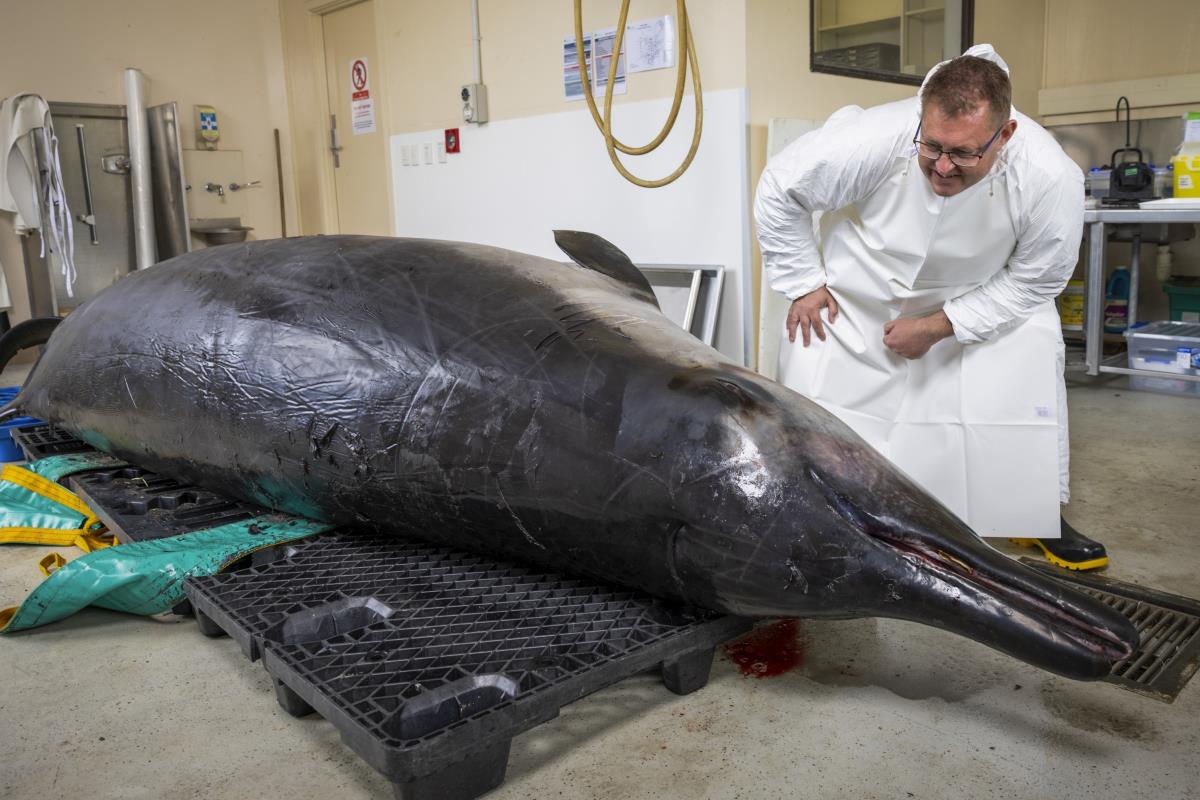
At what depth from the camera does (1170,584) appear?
247 cm

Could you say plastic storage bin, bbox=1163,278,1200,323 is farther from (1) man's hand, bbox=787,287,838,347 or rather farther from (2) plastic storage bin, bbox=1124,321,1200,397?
(1) man's hand, bbox=787,287,838,347

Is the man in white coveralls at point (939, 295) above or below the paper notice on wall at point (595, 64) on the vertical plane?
below

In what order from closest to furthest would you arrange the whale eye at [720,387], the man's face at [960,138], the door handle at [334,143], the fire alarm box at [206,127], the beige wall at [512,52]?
the whale eye at [720,387], the man's face at [960,138], the beige wall at [512,52], the door handle at [334,143], the fire alarm box at [206,127]

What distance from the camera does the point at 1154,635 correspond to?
2.16m

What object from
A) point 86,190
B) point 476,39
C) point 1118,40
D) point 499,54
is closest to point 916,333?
point 499,54

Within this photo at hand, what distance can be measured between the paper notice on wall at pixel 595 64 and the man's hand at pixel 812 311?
2.19 m

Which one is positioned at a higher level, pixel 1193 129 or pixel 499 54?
pixel 499 54

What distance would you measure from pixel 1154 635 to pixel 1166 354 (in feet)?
10.2

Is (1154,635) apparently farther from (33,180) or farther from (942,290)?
(33,180)

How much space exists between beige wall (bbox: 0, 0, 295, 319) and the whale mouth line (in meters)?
6.92

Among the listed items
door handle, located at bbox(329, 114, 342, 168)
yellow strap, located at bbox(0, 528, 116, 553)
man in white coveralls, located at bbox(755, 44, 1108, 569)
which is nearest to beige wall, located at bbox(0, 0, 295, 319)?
door handle, located at bbox(329, 114, 342, 168)

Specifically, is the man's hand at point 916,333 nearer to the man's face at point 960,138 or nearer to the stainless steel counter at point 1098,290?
the man's face at point 960,138

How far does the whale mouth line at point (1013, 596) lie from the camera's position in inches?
57.7

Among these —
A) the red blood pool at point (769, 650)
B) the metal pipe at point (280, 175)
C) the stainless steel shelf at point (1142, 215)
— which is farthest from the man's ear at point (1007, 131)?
the metal pipe at point (280, 175)
